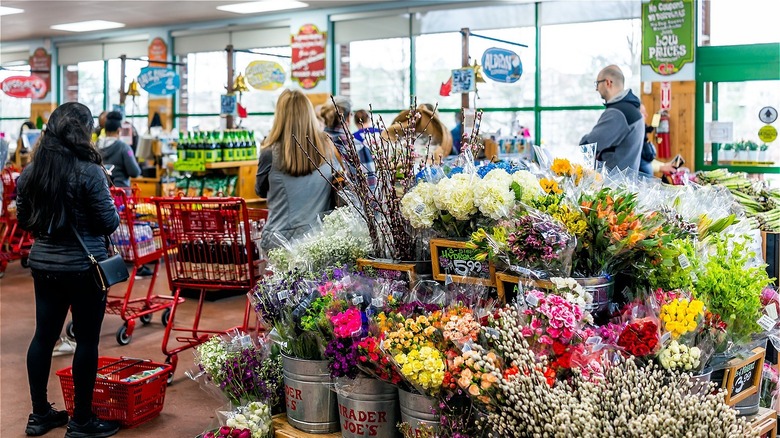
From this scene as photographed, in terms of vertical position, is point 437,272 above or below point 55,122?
below

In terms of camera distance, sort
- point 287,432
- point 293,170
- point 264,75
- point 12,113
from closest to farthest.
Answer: point 287,432, point 293,170, point 264,75, point 12,113

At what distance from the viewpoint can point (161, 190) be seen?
395 inches

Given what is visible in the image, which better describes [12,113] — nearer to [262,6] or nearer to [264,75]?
[262,6]

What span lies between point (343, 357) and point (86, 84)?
15.1 metres

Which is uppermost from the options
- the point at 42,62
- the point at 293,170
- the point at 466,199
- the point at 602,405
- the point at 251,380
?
the point at 42,62

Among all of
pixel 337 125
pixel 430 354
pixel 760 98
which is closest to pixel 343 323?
pixel 430 354

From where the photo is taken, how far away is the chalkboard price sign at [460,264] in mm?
2661

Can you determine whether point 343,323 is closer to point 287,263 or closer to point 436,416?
point 436,416

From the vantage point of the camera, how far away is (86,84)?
16.1 m

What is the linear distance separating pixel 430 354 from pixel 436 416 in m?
0.20

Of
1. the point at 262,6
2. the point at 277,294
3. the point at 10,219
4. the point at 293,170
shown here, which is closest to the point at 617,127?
the point at 293,170

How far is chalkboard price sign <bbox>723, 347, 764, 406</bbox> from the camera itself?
2543 millimetres

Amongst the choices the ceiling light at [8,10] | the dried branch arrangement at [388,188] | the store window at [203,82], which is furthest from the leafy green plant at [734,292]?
the store window at [203,82]

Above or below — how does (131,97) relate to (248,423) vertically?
above
